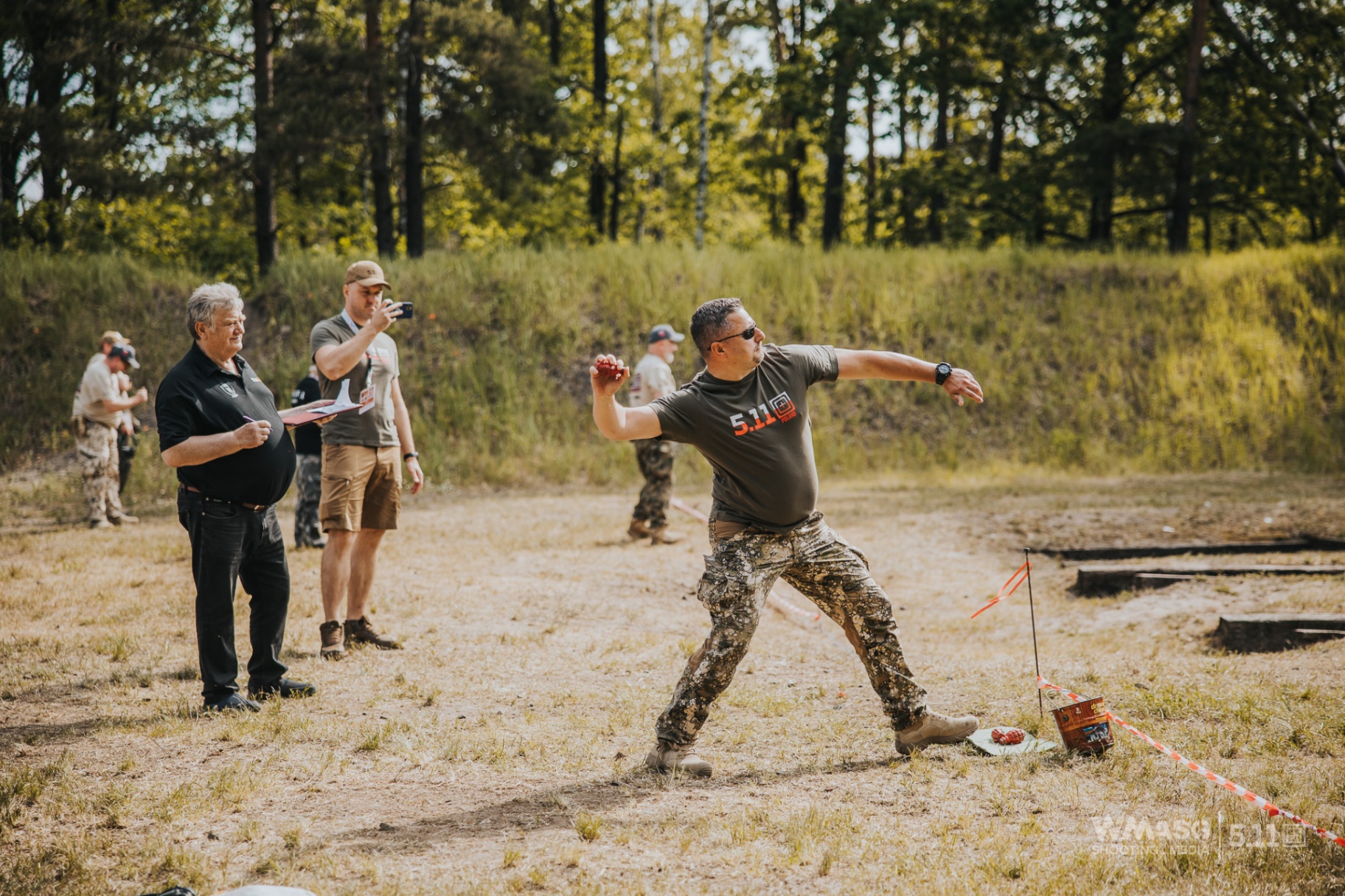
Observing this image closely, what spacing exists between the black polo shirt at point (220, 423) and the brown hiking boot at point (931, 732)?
10.9 ft

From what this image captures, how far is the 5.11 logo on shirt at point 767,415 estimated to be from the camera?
4055 mm

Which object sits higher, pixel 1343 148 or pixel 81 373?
pixel 1343 148

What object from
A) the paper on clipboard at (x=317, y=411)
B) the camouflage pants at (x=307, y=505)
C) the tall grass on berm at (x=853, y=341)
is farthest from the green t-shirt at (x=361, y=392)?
the tall grass on berm at (x=853, y=341)

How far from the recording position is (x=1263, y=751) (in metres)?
4.27

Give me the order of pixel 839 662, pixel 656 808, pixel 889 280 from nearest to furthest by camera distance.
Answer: pixel 656 808, pixel 839 662, pixel 889 280

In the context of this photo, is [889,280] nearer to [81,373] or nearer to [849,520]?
[849,520]

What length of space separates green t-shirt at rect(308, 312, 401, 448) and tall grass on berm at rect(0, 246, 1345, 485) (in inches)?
365

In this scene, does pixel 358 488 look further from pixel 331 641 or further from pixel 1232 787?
pixel 1232 787

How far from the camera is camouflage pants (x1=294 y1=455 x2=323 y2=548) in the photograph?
9656 mm

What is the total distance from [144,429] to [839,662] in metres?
12.9

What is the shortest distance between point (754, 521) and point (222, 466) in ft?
8.71

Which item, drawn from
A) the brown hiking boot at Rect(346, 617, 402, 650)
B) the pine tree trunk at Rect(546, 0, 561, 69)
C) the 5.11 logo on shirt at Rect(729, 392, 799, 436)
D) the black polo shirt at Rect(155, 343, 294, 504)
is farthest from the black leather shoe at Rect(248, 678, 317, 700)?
the pine tree trunk at Rect(546, 0, 561, 69)

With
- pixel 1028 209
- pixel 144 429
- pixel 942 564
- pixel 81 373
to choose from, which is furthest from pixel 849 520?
pixel 1028 209

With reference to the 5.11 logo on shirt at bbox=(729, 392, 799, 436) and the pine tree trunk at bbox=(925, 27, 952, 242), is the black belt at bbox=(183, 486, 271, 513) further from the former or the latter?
the pine tree trunk at bbox=(925, 27, 952, 242)
